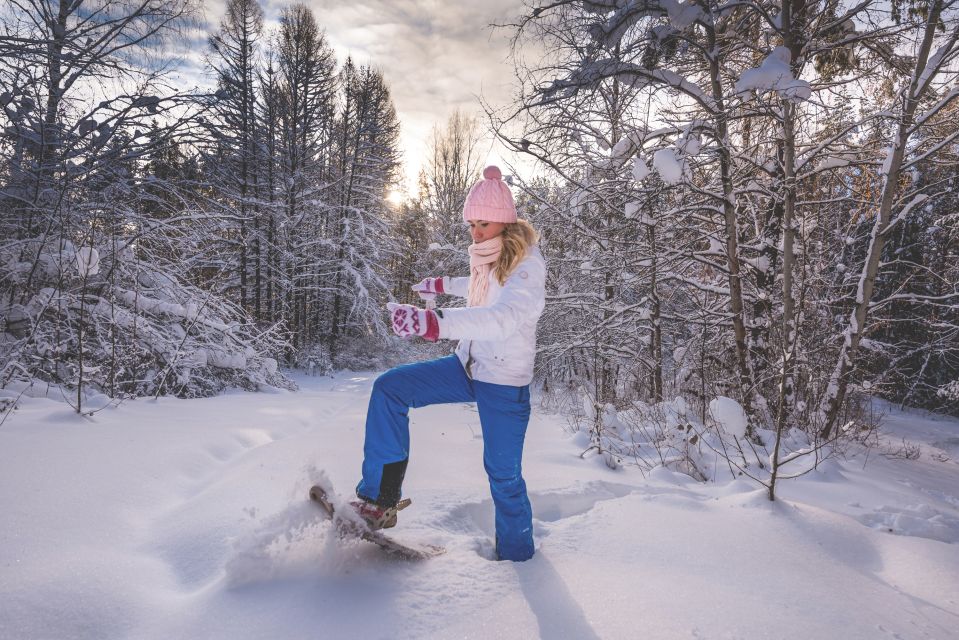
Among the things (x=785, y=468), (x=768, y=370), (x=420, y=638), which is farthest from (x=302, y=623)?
(x=768, y=370)

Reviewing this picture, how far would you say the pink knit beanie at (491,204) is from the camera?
2.11 meters

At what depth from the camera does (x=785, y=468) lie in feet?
10.8

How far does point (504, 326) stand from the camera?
181cm

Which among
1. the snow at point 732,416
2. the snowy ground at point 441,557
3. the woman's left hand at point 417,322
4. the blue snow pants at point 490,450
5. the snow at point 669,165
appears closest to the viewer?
the snowy ground at point 441,557

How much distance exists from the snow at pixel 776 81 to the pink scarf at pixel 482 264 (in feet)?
9.94

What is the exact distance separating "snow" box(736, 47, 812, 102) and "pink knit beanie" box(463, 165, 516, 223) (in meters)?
2.84

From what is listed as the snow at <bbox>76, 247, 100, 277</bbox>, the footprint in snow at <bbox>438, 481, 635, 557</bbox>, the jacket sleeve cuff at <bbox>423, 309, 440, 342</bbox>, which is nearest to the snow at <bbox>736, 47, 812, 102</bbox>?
the footprint in snow at <bbox>438, 481, 635, 557</bbox>

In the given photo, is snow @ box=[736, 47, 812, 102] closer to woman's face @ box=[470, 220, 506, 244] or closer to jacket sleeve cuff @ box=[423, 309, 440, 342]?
woman's face @ box=[470, 220, 506, 244]

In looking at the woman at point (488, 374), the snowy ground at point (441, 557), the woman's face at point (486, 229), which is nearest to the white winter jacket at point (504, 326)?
the woman at point (488, 374)

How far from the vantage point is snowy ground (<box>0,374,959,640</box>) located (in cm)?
134

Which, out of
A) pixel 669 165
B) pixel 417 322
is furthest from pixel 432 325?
pixel 669 165

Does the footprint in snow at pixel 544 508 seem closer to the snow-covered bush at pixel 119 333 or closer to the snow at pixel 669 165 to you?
the snow at pixel 669 165

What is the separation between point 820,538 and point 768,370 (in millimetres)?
3015

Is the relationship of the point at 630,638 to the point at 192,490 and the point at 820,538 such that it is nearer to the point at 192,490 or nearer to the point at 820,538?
the point at 820,538
